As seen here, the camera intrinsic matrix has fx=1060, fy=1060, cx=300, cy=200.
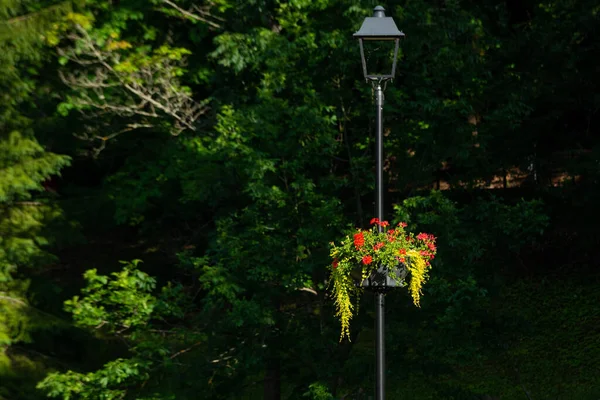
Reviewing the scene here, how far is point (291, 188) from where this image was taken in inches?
559

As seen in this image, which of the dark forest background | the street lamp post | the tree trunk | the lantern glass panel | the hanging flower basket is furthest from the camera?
the tree trunk

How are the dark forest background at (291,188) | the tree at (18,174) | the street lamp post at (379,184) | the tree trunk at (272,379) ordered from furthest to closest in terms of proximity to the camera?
the tree at (18,174)
the tree trunk at (272,379)
the dark forest background at (291,188)
the street lamp post at (379,184)

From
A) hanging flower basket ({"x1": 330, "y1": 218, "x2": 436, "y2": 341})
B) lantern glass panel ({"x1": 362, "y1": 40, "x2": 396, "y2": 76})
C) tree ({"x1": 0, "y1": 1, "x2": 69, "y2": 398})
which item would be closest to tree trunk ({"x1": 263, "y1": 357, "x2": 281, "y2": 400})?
lantern glass panel ({"x1": 362, "y1": 40, "x2": 396, "y2": 76})

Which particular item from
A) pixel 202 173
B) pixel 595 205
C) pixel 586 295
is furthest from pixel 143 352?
pixel 586 295

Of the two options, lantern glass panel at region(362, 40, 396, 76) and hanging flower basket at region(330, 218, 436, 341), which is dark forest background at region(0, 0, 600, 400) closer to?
lantern glass panel at region(362, 40, 396, 76)

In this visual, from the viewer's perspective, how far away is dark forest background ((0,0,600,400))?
13.4 metres

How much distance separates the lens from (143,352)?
1416 centimetres

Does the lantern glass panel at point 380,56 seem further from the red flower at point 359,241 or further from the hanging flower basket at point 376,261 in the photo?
the red flower at point 359,241

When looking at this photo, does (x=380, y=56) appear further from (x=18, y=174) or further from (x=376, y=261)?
(x=18, y=174)

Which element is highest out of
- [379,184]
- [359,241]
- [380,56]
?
[380,56]

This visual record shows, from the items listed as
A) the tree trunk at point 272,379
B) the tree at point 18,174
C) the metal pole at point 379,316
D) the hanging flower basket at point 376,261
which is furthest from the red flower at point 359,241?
the tree at point 18,174

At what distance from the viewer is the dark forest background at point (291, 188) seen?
13.4 metres

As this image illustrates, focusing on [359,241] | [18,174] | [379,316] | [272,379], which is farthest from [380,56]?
[18,174]

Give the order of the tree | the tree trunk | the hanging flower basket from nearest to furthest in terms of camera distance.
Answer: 1. the hanging flower basket
2. the tree trunk
3. the tree
